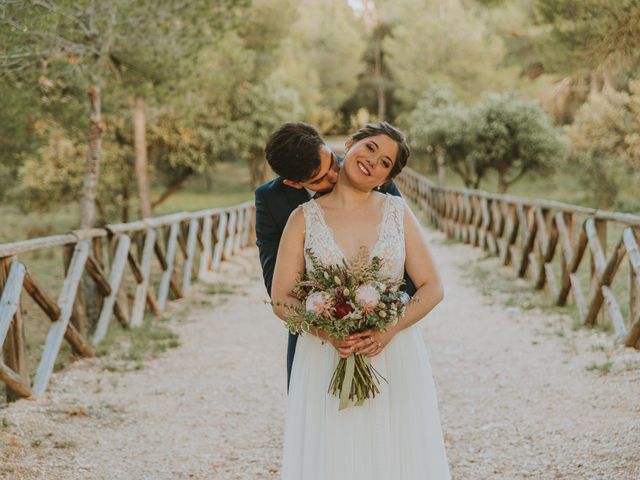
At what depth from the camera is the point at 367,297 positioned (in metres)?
2.86

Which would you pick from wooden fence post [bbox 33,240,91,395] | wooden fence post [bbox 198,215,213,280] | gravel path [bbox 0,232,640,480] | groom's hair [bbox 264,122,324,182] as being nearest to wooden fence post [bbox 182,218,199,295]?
wooden fence post [bbox 198,215,213,280]

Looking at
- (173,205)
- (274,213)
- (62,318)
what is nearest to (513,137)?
(62,318)

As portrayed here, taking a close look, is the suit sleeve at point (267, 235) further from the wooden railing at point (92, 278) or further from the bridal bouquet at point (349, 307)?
the wooden railing at point (92, 278)

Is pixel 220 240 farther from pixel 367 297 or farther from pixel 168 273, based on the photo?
pixel 367 297

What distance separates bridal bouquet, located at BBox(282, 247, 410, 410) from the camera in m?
2.89

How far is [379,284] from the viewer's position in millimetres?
2926

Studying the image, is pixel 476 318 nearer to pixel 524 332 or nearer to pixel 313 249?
pixel 524 332

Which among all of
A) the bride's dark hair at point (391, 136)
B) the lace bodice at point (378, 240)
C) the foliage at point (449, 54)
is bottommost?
the lace bodice at point (378, 240)

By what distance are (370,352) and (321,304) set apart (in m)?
0.34

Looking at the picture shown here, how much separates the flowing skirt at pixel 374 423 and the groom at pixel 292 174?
13.7 inches

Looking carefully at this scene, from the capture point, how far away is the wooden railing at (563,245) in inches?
281

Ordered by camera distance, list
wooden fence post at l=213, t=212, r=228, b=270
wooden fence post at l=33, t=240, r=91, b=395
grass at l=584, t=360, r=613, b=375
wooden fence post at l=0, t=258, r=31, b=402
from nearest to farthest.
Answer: wooden fence post at l=0, t=258, r=31, b=402 → wooden fence post at l=33, t=240, r=91, b=395 → grass at l=584, t=360, r=613, b=375 → wooden fence post at l=213, t=212, r=228, b=270

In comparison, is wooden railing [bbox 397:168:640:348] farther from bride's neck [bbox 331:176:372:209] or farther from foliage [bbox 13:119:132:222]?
foliage [bbox 13:119:132:222]

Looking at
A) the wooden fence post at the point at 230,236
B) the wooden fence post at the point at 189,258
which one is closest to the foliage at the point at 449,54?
the wooden fence post at the point at 230,236
